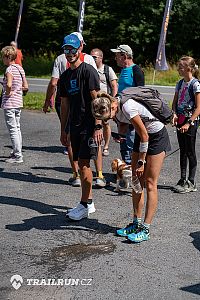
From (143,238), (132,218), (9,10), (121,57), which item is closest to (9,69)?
(121,57)

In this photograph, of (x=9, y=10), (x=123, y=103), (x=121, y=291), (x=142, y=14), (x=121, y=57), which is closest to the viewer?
(x=121, y=291)

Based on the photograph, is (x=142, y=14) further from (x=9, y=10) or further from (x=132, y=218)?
(x=132, y=218)

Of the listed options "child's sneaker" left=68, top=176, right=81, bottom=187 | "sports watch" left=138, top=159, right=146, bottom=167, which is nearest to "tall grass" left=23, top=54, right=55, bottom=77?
"child's sneaker" left=68, top=176, right=81, bottom=187

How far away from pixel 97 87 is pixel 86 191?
1141mm

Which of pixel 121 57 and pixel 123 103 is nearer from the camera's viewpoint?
pixel 123 103

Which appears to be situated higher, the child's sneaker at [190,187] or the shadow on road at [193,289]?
the child's sneaker at [190,187]

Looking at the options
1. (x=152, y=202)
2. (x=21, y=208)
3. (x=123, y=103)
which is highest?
(x=123, y=103)

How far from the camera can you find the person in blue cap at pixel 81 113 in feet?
20.6

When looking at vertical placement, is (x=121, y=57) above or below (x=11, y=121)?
above

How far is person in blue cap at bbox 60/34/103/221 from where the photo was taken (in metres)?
6.27

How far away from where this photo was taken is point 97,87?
253 inches

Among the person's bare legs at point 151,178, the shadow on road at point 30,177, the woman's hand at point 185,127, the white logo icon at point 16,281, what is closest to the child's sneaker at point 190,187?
→ the woman's hand at point 185,127

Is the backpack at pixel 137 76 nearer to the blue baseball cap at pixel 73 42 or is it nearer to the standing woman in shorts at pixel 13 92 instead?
the blue baseball cap at pixel 73 42

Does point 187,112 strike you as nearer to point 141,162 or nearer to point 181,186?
point 181,186
